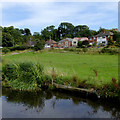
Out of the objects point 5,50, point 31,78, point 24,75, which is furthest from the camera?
point 5,50

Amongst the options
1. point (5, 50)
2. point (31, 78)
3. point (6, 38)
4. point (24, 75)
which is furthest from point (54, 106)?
point (5, 50)

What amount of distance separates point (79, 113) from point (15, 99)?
472 cm

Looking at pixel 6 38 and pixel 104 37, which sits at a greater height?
pixel 104 37

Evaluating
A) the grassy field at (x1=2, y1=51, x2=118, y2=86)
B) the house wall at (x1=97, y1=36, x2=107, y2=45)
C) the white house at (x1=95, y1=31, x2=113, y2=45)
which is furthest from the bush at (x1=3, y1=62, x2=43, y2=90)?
the house wall at (x1=97, y1=36, x2=107, y2=45)

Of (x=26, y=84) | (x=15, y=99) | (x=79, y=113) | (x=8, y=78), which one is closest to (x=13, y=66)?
(x=8, y=78)

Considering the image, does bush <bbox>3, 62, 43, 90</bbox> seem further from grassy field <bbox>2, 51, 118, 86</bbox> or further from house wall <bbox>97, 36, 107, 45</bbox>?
house wall <bbox>97, 36, 107, 45</bbox>

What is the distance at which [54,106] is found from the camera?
360 inches

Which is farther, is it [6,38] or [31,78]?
[6,38]

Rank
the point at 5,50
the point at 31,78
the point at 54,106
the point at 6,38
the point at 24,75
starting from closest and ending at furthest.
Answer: the point at 54,106, the point at 31,78, the point at 24,75, the point at 6,38, the point at 5,50

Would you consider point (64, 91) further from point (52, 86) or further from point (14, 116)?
point (14, 116)

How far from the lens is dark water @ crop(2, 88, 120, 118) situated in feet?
26.3

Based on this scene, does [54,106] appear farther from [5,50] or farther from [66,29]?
[66,29]

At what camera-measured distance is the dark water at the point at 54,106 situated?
8023mm

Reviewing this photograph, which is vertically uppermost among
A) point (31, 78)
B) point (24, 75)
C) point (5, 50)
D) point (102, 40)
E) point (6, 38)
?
point (102, 40)
